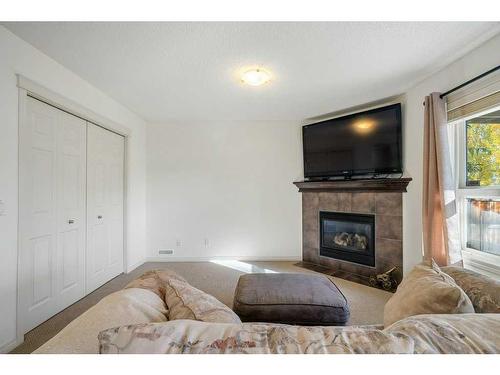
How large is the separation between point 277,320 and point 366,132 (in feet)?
8.65

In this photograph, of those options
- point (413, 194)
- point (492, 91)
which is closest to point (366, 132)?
point (413, 194)

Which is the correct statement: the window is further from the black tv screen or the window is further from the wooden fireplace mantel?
the black tv screen

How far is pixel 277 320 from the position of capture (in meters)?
1.49

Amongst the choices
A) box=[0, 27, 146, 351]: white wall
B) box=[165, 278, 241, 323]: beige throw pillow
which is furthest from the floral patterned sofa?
box=[0, 27, 146, 351]: white wall

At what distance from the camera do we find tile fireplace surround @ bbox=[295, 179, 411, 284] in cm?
272

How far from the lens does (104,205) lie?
2787mm

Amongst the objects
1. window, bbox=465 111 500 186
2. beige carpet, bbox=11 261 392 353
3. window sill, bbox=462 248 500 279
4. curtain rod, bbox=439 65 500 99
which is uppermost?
curtain rod, bbox=439 65 500 99

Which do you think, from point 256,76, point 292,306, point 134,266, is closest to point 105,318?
point 292,306

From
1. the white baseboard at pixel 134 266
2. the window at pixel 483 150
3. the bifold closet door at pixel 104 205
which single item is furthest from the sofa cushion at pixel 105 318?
the white baseboard at pixel 134 266

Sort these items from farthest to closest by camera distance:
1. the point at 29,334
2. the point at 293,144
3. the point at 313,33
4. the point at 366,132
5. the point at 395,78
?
1. the point at 293,144
2. the point at 366,132
3. the point at 395,78
4. the point at 29,334
5. the point at 313,33

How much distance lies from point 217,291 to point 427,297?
221 centimetres

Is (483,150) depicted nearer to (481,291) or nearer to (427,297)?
(481,291)

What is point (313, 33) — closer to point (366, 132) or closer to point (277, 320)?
point (366, 132)

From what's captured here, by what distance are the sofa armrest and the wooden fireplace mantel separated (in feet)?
5.84
